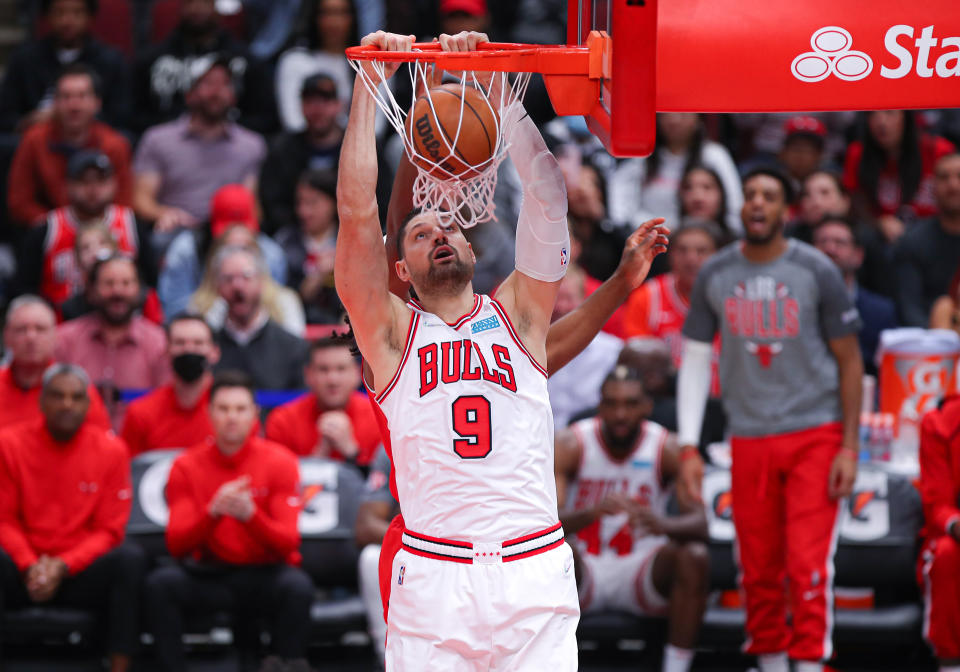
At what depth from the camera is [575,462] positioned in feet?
26.3

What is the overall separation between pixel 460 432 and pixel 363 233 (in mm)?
751

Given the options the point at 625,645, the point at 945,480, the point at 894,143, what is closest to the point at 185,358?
the point at 625,645

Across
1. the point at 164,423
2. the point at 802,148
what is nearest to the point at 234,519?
the point at 164,423

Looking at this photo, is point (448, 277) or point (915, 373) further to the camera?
point (915, 373)

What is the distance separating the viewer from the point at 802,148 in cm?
1055

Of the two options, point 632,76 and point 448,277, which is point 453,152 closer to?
point 448,277

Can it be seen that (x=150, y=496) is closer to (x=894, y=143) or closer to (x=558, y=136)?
(x=558, y=136)

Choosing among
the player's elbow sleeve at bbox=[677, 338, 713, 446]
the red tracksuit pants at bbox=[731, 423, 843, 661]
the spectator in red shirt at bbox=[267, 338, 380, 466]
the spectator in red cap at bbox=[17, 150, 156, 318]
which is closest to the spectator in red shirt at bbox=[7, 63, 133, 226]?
the spectator in red cap at bbox=[17, 150, 156, 318]

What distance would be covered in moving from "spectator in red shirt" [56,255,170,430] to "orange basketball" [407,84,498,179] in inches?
163

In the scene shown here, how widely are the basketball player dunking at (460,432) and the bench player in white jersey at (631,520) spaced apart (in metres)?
2.65

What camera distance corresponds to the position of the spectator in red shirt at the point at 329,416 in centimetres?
840

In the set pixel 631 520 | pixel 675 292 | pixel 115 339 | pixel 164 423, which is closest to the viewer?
pixel 631 520

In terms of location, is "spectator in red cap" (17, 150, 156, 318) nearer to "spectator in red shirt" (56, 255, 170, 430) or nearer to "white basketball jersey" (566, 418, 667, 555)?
"spectator in red shirt" (56, 255, 170, 430)

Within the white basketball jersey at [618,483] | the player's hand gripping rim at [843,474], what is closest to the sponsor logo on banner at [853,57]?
the player's hand gripping rim at [843,474]
